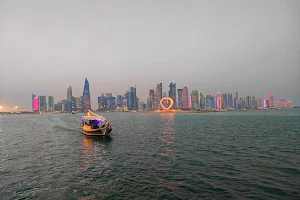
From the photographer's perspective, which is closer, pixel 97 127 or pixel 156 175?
pixel 156 175

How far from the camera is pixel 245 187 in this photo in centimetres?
1791

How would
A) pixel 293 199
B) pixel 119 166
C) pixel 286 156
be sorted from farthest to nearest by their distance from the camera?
1. pixel 286 156
2. pixel 119 166
3. pixel 293 199

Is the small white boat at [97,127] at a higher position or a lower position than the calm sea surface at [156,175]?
higher

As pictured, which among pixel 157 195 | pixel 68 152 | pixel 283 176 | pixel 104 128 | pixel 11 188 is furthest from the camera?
pixel 104 128

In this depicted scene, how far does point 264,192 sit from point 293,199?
2.07m

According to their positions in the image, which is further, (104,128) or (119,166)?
(104,128)

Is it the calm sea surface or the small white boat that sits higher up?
the small white boat

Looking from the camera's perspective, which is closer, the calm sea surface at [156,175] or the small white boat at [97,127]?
the calm sea surface at [156,175]

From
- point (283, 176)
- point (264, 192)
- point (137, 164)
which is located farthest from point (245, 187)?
point (137, 164)

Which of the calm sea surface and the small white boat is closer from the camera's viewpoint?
the calm sea surface

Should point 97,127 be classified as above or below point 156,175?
above

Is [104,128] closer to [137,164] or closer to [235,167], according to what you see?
[137,164]

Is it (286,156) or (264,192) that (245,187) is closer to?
(264,192)

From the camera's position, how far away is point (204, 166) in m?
24.9
